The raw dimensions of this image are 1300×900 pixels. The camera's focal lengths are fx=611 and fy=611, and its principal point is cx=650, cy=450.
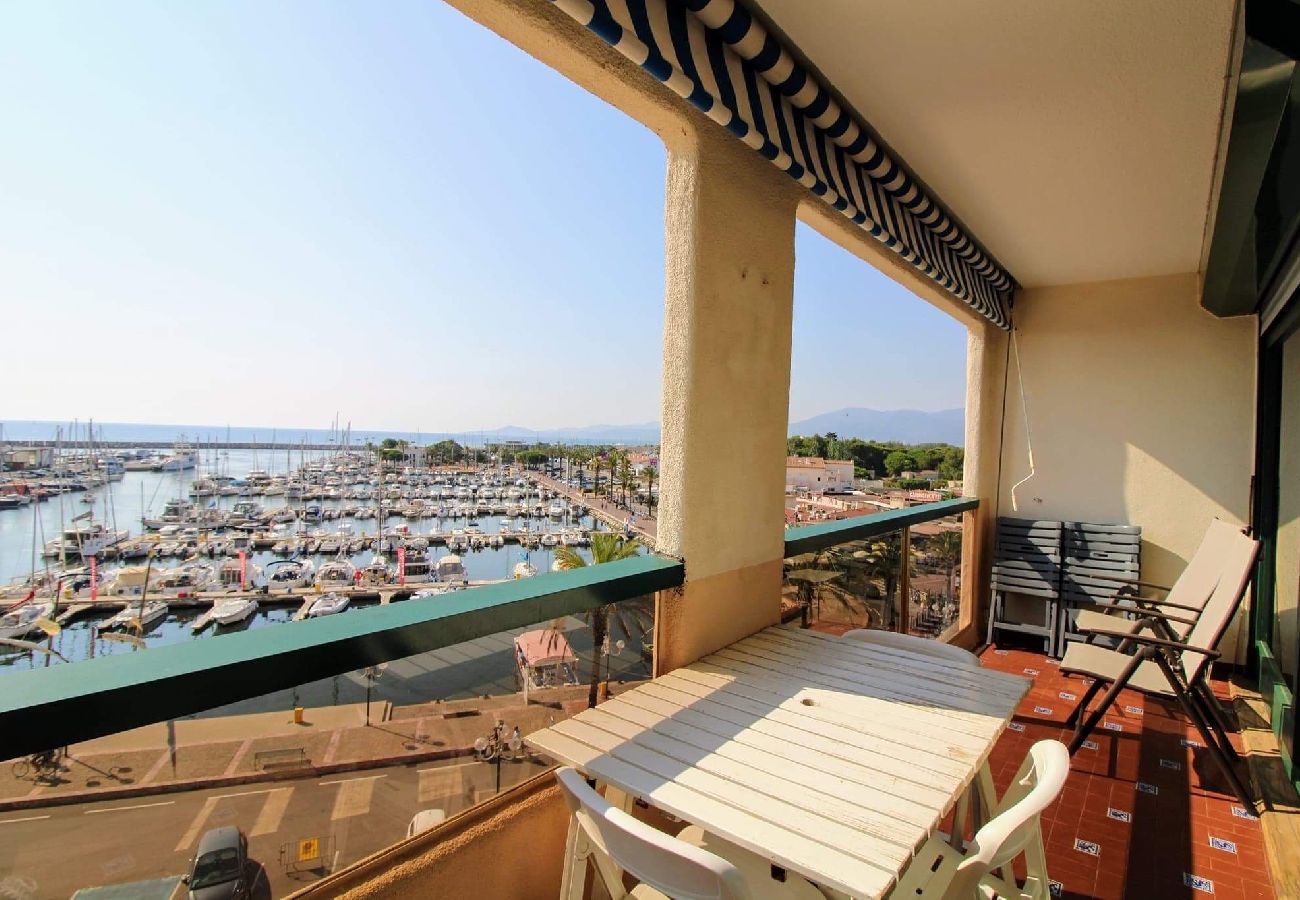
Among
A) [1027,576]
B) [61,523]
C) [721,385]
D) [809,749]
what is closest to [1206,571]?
[1027,576]

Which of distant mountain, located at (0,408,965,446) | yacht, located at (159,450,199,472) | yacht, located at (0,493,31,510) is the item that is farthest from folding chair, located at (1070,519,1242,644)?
yacht, located at (159,450,199,472)

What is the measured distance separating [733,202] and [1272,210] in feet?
7.57

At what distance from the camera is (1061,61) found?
217cm

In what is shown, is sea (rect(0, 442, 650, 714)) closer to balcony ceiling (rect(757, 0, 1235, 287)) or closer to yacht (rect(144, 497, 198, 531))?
yacht (rect(144, 497, 198, 531))

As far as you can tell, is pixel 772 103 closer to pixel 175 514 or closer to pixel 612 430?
pixel 175 514

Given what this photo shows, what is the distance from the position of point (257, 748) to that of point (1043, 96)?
324cm

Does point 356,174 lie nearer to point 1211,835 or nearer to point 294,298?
point 294,298

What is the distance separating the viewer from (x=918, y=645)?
2295 mm

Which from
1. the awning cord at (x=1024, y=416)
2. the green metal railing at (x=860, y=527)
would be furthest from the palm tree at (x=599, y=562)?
the awning cord at (x=1024, y=416)

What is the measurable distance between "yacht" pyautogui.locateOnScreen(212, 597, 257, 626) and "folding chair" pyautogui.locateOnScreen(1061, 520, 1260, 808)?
3.85m

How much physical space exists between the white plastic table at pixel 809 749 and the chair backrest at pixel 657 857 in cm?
14

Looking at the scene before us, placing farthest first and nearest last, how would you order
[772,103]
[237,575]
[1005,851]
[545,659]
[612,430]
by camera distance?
1. [612,430]
2. [237,575]
3. [772,103]
4. [545,659]
5. [1005,851]

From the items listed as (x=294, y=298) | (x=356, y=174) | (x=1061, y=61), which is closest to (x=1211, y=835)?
(x=1061, y=61)

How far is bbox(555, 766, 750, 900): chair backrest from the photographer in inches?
36.8
